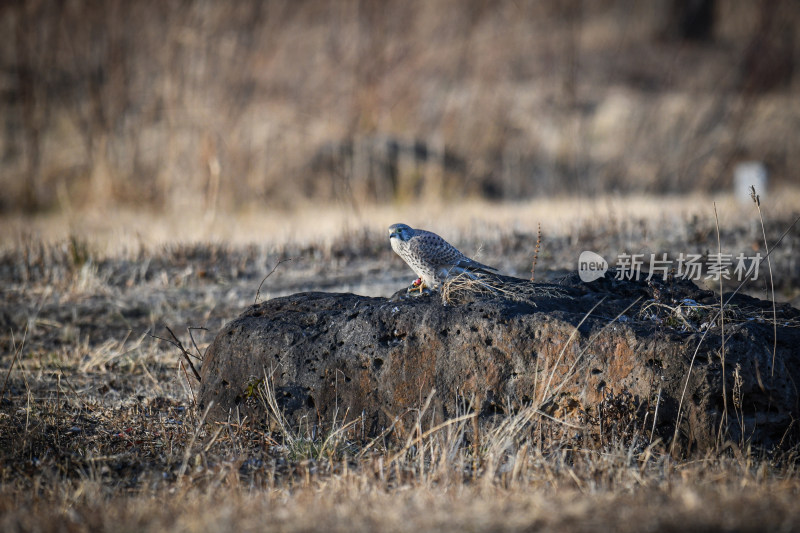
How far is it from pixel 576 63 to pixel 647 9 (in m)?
6.06

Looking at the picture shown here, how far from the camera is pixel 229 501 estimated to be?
2.74 m

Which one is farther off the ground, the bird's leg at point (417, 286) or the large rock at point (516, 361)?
the bird's leg at point (417, 286)

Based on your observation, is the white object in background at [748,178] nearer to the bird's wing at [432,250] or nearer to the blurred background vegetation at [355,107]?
the blurred background vegetation at [355,107]

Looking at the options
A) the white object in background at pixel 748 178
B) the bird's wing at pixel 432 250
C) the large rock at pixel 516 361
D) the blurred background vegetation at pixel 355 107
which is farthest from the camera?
the blurred background vegetation at pixel 355 107

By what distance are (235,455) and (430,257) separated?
5.01ft

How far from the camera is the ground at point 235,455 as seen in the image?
2482mm

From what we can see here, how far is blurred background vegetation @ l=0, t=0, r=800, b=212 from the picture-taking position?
520 inches

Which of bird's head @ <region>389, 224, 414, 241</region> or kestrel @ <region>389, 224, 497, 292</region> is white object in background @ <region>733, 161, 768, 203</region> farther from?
bird's head @ <region>389, 224, 414, 241</region>

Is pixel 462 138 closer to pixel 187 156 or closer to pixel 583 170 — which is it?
pixel 583 170

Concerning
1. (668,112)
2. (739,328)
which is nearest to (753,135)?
(668,112)

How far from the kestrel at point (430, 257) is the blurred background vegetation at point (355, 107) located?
7560mm

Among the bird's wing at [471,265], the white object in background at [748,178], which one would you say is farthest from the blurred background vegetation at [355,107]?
the bird's wing at [471,265]

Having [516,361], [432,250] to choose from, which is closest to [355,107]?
[432,250]

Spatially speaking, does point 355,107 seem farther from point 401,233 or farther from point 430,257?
point 430,257
